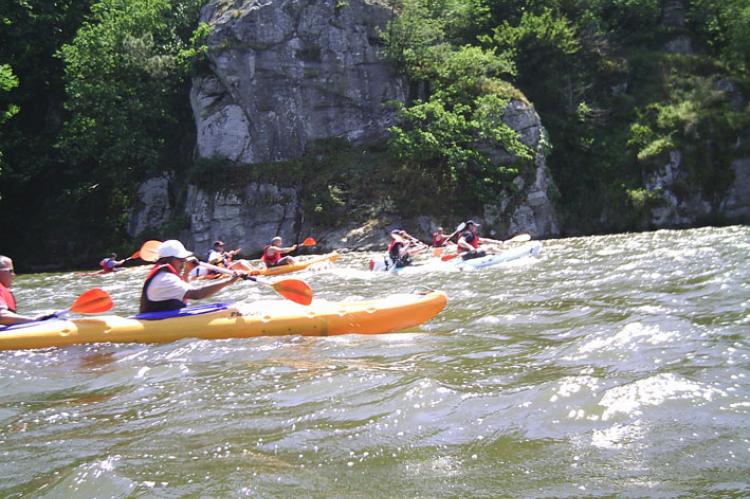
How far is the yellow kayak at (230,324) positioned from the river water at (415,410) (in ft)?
0.48

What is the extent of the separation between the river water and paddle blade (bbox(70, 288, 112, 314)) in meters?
0.74

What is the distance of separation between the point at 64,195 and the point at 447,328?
70.2ft

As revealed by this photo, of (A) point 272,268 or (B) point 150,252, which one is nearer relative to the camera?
(B) point 150,252

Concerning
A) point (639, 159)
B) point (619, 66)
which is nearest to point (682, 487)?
point (639, 159)

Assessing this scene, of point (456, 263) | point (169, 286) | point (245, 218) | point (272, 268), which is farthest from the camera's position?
point (245, 218)

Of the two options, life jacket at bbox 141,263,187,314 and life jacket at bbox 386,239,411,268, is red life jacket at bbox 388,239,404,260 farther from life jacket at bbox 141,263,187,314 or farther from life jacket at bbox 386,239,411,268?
life jacket at bbox 141,263,187,314

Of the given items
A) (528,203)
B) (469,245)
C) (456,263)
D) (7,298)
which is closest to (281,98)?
(528,203)

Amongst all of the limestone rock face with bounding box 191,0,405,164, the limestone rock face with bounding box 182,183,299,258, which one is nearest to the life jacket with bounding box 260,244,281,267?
the limestone rock face with bounding box 182,183,299,258

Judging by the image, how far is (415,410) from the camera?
11.2 ft

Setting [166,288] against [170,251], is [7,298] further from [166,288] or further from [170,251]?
[170,251]

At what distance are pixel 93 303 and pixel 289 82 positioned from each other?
16338 mm

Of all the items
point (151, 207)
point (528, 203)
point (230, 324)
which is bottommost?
point (230, 324)

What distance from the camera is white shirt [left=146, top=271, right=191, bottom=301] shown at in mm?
6094

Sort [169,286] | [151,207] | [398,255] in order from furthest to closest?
[151,207], [398,255], [169,286]
